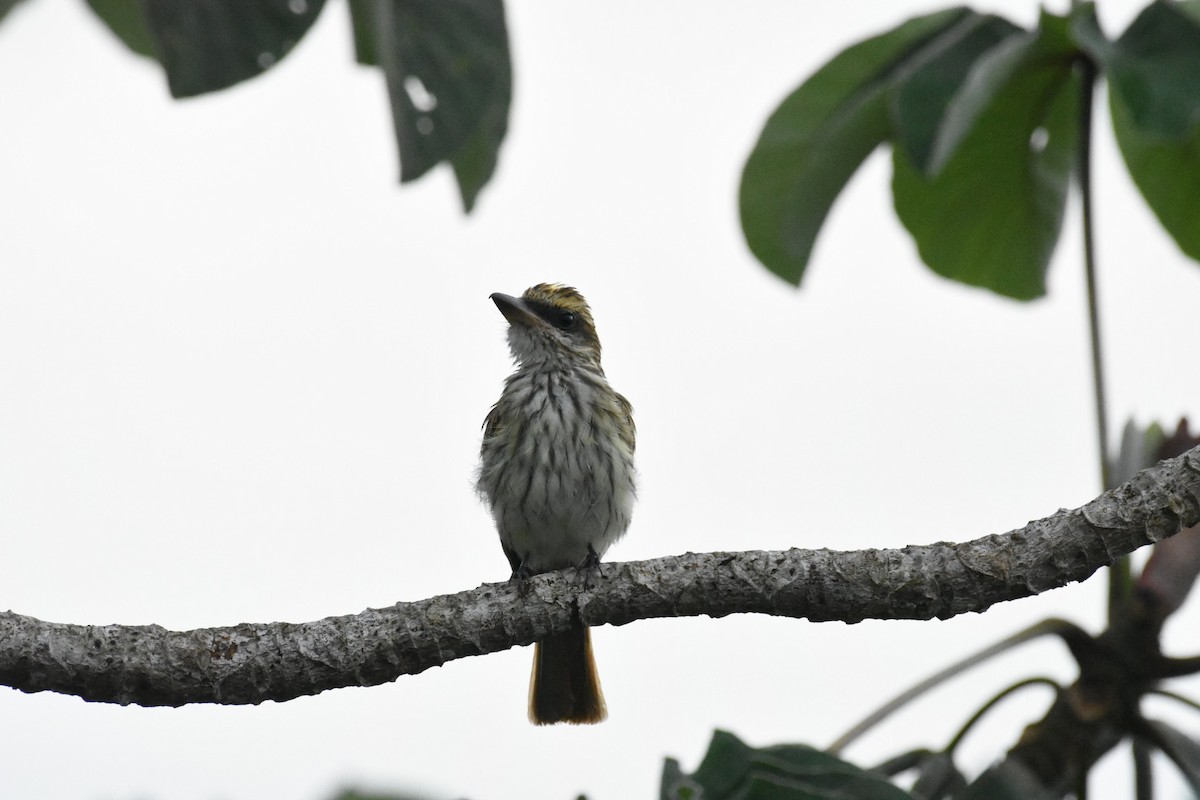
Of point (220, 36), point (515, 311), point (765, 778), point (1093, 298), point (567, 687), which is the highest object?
point (515, 311)

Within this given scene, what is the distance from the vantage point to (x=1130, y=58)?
2988 millimetres

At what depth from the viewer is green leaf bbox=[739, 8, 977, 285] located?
12.2ft

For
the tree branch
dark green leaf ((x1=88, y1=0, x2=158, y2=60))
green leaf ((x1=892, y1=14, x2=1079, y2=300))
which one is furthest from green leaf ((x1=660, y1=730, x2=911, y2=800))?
dark green leaf ((x1=88, y1=0, x2=158, y2=60))

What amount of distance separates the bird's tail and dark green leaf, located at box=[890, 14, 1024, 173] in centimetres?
219

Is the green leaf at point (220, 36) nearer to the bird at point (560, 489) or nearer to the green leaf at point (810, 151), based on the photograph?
the green leaf at point (810, 151)

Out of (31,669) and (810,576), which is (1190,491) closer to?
(810,576)

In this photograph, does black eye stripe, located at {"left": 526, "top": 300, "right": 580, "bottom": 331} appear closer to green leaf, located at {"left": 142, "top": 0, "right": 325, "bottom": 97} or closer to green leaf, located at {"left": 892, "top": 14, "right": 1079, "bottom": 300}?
green leaf, located at {"left": 892, "top": 14, "right": 1079, "bottom": 300}

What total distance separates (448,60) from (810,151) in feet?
4.99

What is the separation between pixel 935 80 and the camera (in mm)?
3123

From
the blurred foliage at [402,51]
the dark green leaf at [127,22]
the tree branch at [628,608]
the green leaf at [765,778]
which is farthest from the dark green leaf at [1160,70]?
the dark green leaf at [127,22]

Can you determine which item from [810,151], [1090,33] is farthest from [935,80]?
[810,151]

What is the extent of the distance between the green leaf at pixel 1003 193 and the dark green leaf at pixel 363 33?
5.64 feet

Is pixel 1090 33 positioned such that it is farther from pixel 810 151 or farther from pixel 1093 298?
pixel 810 151

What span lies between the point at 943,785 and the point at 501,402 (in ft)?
7.43
